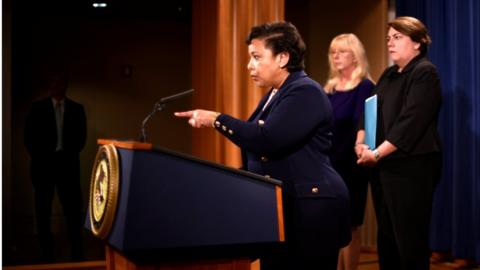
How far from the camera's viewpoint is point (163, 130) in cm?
812

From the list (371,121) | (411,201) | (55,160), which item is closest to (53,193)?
(55,160)

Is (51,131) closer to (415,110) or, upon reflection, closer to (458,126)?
(458,126)

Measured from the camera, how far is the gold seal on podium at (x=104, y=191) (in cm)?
169

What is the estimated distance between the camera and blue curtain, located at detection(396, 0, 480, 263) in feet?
13.4

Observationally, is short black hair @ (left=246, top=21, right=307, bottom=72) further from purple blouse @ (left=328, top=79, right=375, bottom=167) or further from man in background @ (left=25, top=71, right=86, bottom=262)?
man in background @ (left=25, top=71, right=86, bottom=262)

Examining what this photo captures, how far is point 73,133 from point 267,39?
3487 mm

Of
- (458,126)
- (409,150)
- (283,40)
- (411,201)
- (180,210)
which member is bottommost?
(411,201)

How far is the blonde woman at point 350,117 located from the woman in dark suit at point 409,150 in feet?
1.08

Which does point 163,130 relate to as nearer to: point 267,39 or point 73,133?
point 73,133

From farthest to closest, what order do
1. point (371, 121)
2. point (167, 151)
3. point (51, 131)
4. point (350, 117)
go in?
point (51, 131) < point (350, 117) < point (371, 121) < point (167, 151)

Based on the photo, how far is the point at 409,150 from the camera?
114 inches

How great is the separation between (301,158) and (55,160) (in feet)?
12.4

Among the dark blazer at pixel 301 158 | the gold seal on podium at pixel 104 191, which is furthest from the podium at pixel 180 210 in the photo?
the dark blazer at pixel 301 158

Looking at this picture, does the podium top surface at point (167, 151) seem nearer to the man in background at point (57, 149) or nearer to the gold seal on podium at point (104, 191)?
the gold seal on podium at point (104, 191)
